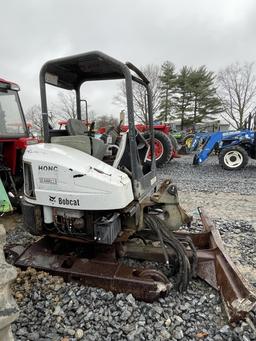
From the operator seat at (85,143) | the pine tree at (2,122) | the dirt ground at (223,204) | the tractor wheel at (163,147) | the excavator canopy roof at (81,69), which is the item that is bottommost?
the dirt ground at (223,204)

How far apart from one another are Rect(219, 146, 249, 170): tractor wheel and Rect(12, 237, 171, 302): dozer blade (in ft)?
23.8

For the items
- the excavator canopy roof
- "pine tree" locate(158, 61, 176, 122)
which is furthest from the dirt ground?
"pine tree" locate(158, 61, 176, 122)

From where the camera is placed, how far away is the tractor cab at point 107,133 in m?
2.52

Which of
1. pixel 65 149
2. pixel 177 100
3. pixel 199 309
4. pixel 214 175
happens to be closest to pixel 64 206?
pixel 65 149

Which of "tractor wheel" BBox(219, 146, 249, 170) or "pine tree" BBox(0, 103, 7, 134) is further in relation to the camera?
"tractor wheel" BBox(219, 146, 249, 170)

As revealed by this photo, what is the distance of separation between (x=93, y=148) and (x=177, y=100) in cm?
3049

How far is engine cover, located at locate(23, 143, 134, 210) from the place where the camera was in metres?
2.30

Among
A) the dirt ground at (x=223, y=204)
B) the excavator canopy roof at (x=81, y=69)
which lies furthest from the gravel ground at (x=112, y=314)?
the excavator canopy roof at (x=81, y=69)

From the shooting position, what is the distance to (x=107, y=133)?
3.17 metres

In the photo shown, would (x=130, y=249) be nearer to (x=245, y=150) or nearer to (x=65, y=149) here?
(x=65, y=149)

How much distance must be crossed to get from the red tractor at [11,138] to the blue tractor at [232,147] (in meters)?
6.52

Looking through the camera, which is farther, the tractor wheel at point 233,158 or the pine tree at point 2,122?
the tractor wheel at point 233,158

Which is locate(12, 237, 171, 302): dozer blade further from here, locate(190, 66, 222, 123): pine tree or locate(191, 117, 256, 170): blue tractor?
locate(190, 66, 222, 123): pine tree

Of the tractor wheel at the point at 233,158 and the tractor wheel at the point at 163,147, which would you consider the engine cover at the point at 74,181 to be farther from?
the tractor wheel at the point at 233,158
